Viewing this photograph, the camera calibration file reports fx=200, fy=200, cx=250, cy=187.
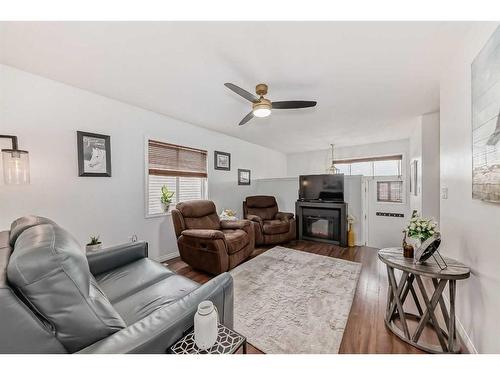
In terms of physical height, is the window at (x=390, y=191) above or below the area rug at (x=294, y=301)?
above

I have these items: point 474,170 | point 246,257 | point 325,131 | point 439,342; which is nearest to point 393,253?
point 439,342

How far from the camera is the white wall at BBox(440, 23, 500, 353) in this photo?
3.93 feet

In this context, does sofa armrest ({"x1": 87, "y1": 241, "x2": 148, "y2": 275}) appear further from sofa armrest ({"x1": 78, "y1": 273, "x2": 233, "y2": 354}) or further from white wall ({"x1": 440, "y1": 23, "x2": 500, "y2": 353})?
white wall ({"x1": 440, "y1": 23, "x2": 500, "y2": 353})

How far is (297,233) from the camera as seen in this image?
4.63m

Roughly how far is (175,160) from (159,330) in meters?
3.05

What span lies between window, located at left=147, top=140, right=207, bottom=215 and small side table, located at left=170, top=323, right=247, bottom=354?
2518mm

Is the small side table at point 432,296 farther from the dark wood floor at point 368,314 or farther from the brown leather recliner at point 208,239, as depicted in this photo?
the brown leather recliner at point 208,239

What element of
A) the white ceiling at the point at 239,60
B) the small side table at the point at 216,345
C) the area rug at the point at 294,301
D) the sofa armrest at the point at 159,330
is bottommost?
the area rug at the point at 294,301

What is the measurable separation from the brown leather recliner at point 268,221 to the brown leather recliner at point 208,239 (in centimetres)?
64

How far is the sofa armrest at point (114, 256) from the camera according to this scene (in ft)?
5.66

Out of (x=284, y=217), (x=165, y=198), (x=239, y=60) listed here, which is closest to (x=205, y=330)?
(x=239, y=60)

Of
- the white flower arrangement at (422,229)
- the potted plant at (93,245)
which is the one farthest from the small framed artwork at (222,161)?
the white flower arrangement at (422,229)

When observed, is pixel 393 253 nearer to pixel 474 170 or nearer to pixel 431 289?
pixel 474 170

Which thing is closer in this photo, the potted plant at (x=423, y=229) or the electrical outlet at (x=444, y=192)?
the potted plant at (x=423, y=229)
